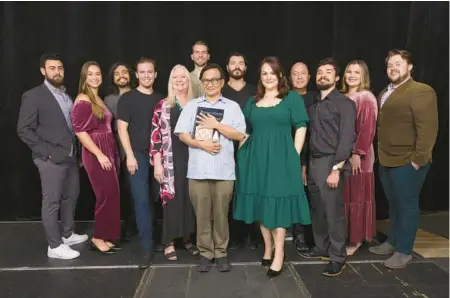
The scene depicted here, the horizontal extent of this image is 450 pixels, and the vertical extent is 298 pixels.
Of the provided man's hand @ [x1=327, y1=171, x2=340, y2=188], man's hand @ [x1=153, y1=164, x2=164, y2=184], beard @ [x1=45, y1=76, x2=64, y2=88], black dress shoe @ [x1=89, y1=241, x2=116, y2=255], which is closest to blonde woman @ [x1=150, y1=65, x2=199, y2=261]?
man's hand @ [x1=153, y1=164, x2=164, y2=184]

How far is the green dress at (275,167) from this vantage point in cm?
280

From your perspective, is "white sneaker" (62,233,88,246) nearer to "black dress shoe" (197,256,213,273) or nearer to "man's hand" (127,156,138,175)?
"man's hand" (127,156,138,175)

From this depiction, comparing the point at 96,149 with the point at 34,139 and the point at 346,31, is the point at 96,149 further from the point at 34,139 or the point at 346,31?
the point at 346,31

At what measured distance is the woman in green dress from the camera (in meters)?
2.80

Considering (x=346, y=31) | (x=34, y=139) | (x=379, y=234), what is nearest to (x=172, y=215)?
(x=34, y=139)

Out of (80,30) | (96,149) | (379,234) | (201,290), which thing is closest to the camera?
(201,290)

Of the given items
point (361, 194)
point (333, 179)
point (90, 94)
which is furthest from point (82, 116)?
point (361, 194)

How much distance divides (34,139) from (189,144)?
4.02 ft

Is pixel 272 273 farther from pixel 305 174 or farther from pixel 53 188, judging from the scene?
pixel 53 188

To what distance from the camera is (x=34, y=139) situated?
3199mm

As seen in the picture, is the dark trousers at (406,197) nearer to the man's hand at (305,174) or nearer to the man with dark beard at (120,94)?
the man's hand at (305,174)

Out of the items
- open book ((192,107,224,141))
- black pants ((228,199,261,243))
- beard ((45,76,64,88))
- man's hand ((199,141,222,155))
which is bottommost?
black pants ((228,199,261,243))

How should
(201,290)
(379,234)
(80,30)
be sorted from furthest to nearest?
(80,30) < (379,234) < (201,290)

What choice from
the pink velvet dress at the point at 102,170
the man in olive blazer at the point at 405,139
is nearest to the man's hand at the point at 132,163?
the pink velvet dress at the point at 102,170
